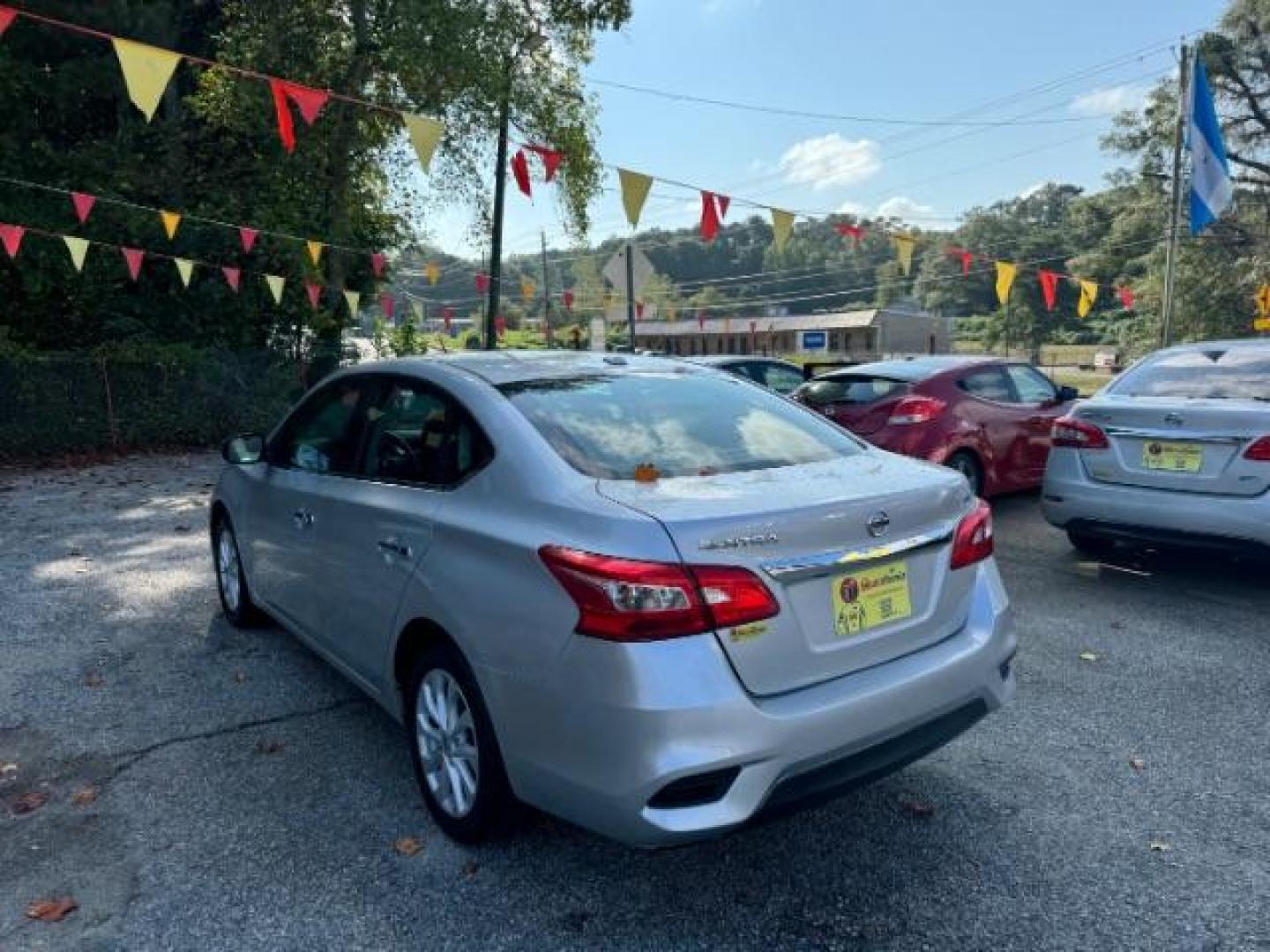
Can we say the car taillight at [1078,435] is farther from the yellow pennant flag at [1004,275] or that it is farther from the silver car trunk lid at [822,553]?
the yellow pennant flag at [1004,275]

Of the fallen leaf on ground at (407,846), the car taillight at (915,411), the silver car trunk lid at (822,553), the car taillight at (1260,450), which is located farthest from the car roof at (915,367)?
the fallen leaf on ground at (407,846)

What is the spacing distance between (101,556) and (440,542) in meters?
5.37


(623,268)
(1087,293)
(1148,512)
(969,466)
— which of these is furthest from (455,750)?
(1087,293)

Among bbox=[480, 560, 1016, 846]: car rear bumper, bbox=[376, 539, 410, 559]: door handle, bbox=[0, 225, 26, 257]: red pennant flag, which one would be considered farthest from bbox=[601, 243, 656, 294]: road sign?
bbox=[480, 560, 1016, 846]: car rear bumper

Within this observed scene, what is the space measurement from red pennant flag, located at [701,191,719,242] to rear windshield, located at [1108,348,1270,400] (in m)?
6.00

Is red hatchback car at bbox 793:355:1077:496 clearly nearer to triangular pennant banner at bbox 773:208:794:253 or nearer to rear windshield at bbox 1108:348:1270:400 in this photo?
rear windshield at bbox 1108:348:1270:400

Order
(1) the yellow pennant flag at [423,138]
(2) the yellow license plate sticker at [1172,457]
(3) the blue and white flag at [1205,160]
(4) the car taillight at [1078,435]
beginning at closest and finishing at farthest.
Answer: (2) the yellow license plate sticker at [1172,457] < (4) the car taillight at [1078,435] < (1) the yellow pennant flag at [423,138] < (3) the blue and white flag at [1205,160]

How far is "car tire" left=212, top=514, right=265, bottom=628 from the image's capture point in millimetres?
4699

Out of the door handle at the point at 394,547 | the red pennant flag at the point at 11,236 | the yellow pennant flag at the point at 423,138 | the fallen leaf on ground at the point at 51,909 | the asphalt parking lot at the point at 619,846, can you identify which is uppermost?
the yellow pennant flag at the point at 423,138

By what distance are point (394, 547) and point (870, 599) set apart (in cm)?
152

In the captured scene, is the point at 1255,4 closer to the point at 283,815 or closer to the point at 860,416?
the point at 860,416

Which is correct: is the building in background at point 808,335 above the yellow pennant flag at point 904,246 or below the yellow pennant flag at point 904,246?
below

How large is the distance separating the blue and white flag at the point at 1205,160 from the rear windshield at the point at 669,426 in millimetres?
13247

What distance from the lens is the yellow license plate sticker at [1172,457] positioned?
16.2 feet
